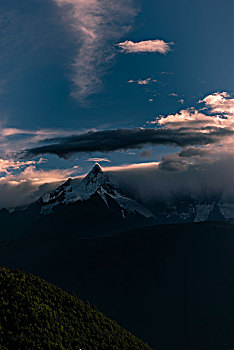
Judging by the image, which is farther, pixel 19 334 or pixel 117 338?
pixel 117 338

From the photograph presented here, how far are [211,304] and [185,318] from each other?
21.7 m

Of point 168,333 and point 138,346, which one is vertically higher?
point 138,346

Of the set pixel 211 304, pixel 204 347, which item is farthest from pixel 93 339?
pixel 211 304

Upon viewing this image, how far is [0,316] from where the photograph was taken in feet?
157

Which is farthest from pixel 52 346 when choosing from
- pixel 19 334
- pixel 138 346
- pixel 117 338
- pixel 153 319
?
pixel 153 319

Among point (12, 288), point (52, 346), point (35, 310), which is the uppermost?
point (12, 288)

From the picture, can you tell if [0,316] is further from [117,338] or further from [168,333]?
[168,333]

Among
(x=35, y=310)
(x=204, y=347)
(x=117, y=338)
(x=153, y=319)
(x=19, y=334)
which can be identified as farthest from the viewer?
(x=153, y=319)

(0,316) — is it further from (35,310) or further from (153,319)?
(153,319)

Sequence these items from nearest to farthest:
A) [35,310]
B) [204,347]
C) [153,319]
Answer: [35,310]
[204,347]
[153,319]

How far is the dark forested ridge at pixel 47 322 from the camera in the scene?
45.9 meters

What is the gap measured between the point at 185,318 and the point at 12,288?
15357 centimetres

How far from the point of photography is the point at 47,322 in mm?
51094

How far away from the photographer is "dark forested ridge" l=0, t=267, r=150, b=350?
45.9 m
